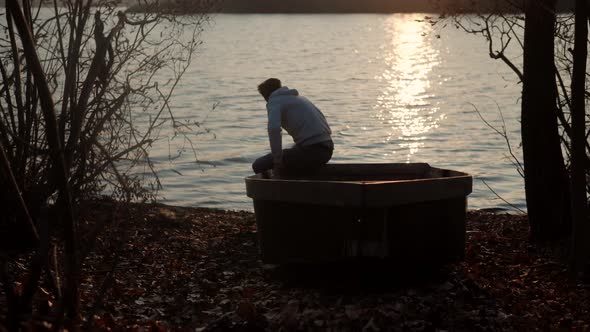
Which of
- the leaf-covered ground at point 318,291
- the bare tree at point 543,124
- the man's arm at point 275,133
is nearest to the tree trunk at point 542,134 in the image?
the bare tree at point 543,124

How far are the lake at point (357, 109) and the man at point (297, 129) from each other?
4.14 ft

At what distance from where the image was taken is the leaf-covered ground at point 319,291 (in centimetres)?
835

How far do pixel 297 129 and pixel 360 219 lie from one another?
2.72 m

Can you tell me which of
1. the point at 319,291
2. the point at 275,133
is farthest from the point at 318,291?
the point at 275,133

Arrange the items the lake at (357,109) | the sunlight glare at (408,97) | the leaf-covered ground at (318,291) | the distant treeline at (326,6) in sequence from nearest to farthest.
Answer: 1. the leaf-covered ground at (318,291)
2. the lake at (357,109)
3. the sunlight glare at (408,97)
4. the distant treeline at (326,6)

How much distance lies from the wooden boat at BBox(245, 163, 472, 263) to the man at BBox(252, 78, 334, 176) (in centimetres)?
160

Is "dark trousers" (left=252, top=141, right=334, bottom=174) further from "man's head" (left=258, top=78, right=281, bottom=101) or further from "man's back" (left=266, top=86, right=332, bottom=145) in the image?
"man's head" (left=258, top=78, right=281, bottom=101)

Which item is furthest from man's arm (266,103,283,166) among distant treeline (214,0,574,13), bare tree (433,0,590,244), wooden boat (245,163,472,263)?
distant treeline (214,0,574,13)

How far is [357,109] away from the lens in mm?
36219

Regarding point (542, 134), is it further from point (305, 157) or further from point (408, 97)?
point (408, 97)

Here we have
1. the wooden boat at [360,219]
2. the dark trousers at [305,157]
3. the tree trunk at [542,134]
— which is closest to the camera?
the wooden boat at [360,219]

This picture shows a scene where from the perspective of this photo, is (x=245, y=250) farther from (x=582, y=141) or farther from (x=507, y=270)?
(x=582, y=141)

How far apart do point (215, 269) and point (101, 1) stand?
2.99 meters

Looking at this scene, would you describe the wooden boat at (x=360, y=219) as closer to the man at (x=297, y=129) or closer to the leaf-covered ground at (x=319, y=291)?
the leaf-covered ground at (x=319, y=291)
